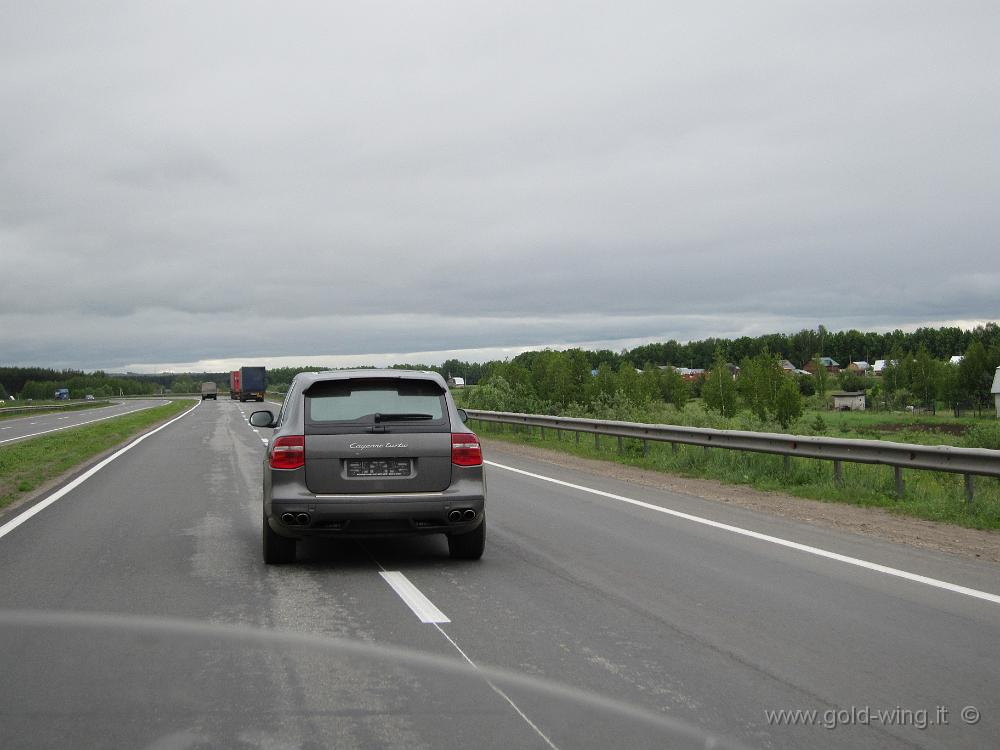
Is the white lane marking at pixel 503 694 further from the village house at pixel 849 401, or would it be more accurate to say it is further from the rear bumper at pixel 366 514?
the village house at pixel 849 401

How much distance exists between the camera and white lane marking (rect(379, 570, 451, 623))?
6.14 m

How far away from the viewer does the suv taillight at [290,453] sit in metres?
7.64

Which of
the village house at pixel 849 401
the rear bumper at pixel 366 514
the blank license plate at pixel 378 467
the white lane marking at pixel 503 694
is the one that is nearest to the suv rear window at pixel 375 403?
the blank license plate at pixel 378 467

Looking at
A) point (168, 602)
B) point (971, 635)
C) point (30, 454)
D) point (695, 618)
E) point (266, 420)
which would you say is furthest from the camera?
point (30, 454)

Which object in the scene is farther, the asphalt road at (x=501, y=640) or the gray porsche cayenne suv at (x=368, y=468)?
the gray porsche cayenne suv at (x=368, y=468)

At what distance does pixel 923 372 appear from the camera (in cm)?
16138

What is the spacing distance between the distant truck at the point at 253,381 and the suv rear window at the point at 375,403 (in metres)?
82.9

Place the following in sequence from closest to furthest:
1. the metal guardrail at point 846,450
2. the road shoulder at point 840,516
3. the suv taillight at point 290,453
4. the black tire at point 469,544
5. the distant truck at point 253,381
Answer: the suv taillight at point 290,453 < the black tire at point 469,544 < the road shoulder at point 840,516 < the metal guardrail at point 846,450 < the distant truck at point 253,381

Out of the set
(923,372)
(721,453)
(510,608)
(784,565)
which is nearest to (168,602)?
(510,608)

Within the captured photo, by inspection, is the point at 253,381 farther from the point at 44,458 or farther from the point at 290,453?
the point at 290,453

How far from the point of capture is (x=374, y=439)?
772 cm

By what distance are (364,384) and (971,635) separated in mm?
4987

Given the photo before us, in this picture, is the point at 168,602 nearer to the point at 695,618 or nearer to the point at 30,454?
the point at 695,618

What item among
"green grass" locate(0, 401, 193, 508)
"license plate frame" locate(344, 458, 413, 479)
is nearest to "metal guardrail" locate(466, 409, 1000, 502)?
"license plate frame" locate(344, 458, 413, 479)
